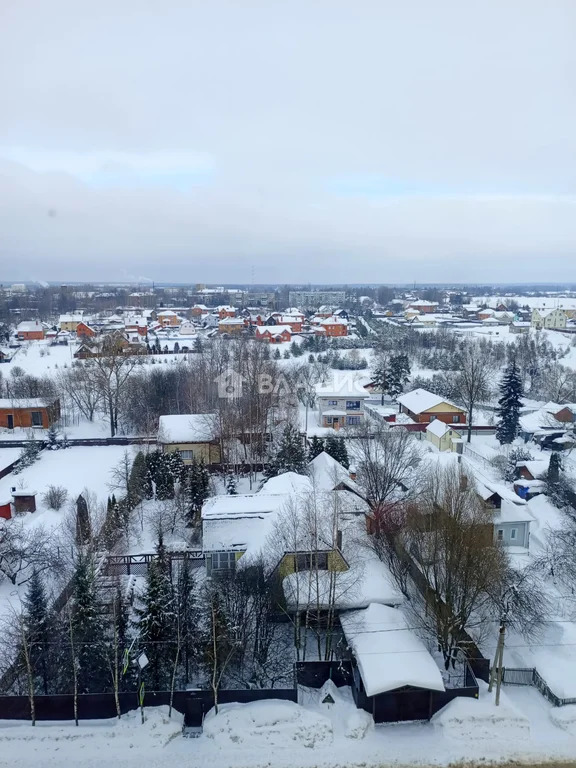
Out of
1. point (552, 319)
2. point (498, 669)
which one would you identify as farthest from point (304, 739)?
point (552, 319)

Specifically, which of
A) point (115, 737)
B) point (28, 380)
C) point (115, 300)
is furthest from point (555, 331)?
point (115, 300)

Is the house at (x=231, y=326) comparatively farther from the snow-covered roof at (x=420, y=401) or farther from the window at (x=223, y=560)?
the window at (x=223, y=560)

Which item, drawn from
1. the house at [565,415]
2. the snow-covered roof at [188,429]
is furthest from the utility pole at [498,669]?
the house at [565,415]

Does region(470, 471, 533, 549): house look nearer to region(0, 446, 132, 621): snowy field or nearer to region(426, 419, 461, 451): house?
region(426, 419, 461, 451): house

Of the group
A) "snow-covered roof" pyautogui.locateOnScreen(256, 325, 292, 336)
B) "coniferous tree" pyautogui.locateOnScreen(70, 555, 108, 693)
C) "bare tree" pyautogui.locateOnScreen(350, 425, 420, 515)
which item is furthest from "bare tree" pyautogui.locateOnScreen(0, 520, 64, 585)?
"snow-covered roof" pyautogui.locateOnScreen(256, 325, 292, 336)

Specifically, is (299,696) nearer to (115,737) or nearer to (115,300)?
(115,737)

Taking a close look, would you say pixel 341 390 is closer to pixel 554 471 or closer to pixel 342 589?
pixel 554 471

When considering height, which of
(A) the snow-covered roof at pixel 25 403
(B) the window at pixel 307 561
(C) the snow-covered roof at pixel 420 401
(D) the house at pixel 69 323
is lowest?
(B) the window at pixel 307 561
